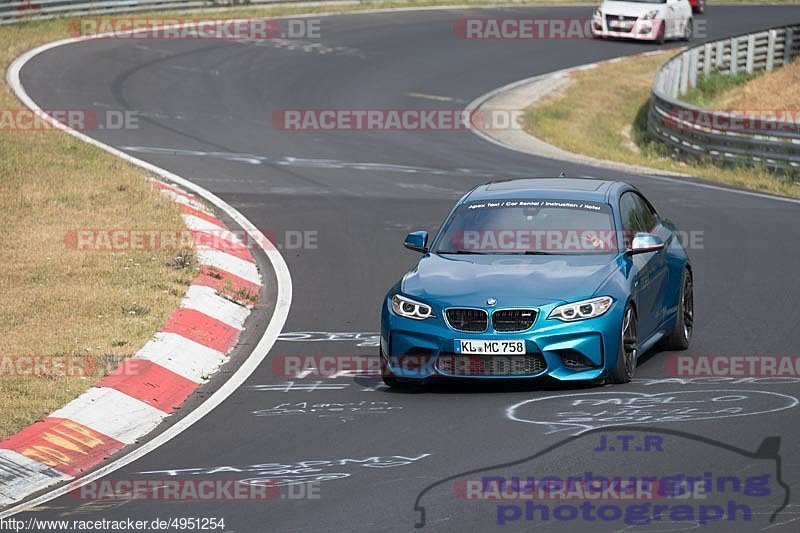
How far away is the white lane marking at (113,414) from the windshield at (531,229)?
112 inches

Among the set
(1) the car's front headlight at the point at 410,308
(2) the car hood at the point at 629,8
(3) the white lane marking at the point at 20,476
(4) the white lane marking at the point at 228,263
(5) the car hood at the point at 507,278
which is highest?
(5) the car hood at the point at 507,278

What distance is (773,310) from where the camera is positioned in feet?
43.2

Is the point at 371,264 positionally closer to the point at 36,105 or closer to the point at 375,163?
the point at 375,163

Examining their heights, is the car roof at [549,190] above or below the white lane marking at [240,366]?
above

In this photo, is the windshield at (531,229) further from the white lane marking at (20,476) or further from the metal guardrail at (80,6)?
the metal guardrail at (80,6)

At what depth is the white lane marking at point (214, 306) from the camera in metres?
13.3

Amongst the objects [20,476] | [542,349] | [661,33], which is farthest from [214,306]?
[661,33]

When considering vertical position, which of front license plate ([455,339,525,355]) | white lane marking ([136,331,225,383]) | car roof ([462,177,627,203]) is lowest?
white lane marking ([136,331,225,383])

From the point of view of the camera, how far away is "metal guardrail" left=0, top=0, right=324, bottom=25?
3550cm

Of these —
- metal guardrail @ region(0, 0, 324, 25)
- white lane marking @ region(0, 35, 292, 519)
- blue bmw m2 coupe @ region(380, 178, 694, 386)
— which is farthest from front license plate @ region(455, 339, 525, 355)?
metal guardrail @ region(0, 0, 324, 25)

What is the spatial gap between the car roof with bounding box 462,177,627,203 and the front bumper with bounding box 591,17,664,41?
3155 centimetres

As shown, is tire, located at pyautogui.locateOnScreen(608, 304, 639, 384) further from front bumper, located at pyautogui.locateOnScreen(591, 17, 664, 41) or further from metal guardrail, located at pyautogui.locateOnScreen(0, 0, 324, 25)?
front bumper, located at pyautogui.locateOnScreen(591, 17, 664, 41)

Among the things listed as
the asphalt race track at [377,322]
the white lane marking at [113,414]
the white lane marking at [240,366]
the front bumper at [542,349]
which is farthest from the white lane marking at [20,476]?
the front bumper at [542,349]

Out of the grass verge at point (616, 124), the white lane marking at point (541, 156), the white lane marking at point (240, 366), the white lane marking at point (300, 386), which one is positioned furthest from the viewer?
the grass verge at point (616, 124)
